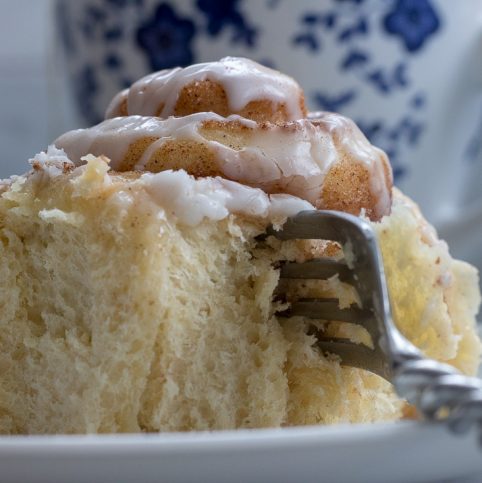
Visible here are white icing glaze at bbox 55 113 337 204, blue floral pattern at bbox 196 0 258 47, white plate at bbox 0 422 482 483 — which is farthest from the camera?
blue floral pattern at bbox 196 0 258 47

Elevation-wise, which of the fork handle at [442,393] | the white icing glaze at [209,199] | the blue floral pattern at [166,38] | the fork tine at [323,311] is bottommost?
the fork tine at [323,311]

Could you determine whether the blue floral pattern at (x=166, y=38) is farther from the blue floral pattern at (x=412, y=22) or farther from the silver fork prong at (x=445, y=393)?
the silver fork prong at (x=445, y=393)

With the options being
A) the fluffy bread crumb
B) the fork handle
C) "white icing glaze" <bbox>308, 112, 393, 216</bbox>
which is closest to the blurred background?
"white icing glaze" <bbox>308, 112, 393, 216</bbox>

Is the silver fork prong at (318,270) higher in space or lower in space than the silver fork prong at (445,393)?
lower

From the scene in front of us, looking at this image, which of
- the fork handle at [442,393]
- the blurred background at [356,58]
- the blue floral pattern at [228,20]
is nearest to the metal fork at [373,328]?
the fork handle at [442,393]

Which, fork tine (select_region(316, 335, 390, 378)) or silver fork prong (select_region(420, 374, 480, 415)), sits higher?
silver fork prong (select_region(420, 374, 480, 415))

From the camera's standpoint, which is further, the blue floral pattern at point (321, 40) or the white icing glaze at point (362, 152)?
the blue floral pattern at point (321, 40)

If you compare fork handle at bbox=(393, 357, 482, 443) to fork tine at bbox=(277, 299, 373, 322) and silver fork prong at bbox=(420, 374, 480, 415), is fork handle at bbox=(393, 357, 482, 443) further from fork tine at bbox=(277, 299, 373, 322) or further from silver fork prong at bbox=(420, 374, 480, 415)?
fork tine at bbox=(277, 299, 373, 322)

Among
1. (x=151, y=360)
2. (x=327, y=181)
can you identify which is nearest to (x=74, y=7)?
(x=327, y=181)
